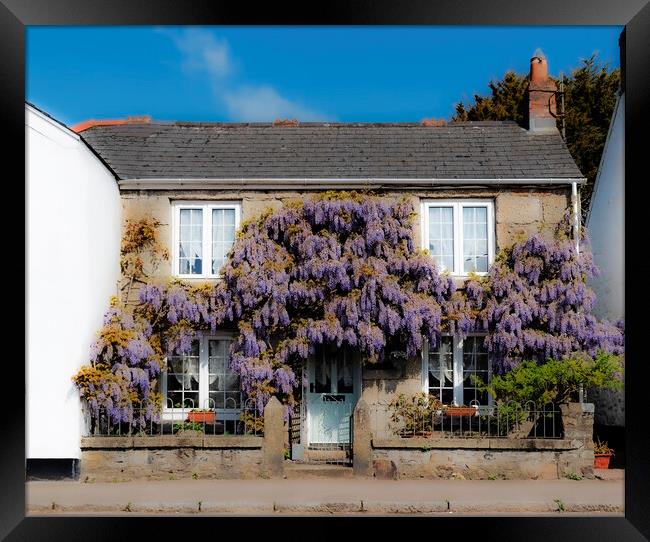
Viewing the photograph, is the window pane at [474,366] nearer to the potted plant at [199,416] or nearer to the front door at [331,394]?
the front door at [331,394]

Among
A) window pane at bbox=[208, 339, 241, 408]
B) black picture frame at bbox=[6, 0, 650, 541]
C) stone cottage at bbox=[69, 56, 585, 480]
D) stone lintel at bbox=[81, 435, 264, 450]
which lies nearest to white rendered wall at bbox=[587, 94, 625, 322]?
stone cottage at bbox=[69, 56, 585, 480]

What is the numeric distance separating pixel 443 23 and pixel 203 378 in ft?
35.3

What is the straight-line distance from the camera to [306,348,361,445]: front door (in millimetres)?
15238

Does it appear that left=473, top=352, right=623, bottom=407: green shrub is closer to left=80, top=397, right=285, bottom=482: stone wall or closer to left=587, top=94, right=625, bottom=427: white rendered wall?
left=587, top=94, right=625, bottom=427: white rendered wall

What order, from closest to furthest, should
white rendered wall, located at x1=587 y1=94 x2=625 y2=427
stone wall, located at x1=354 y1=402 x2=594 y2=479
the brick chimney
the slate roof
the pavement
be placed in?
the pavement < stone wall, located at x1=354 y1=402 x2=594 y2=479 < the slate roof < white rendered wall, located at x1=587 y1=94 x2=625 y2=427 < the brick chimney

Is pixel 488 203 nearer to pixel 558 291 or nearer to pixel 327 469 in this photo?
pixel 558 291

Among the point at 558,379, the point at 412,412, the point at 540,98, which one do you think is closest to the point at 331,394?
the point at 412,412

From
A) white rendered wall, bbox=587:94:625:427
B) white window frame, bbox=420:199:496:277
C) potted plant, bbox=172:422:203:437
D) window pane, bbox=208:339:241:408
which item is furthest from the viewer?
white rendered wall, bbox=587:94:625:427

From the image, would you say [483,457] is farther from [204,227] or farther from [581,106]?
[581,106]

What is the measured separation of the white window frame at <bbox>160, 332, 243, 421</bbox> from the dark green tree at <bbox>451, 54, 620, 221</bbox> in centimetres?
1269
